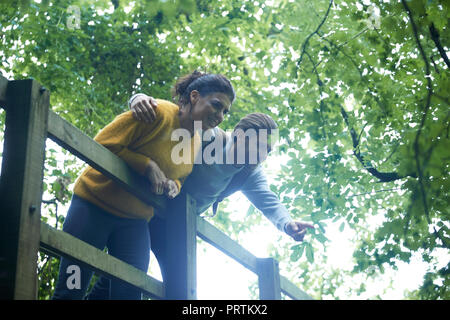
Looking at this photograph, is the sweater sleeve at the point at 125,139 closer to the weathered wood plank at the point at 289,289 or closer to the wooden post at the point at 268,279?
the wooden post at the point at 268,279

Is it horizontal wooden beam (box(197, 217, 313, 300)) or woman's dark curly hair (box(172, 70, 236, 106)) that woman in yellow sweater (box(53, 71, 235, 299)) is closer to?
woman's dark curly hair (box(172, 70, 236, 106))

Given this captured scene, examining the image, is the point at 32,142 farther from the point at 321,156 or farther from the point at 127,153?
the point at 321,156

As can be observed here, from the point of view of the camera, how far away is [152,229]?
2.85m

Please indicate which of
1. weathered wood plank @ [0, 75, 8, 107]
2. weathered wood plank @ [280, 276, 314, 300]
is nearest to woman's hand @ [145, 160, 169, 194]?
weathered wood plank @ [0, 75, 8, 107]

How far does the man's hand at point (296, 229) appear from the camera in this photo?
3.03m

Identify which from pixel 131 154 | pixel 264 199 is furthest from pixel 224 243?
pixel 131 154

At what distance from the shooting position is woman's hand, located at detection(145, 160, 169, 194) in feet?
7.75

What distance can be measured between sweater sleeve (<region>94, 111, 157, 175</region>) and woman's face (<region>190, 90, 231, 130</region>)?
1.02 feet

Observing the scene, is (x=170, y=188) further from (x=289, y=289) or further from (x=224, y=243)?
(x=289, y=289)

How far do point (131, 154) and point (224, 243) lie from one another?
1006mm

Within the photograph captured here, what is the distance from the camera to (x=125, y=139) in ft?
7.75

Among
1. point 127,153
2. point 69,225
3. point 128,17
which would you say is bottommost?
point 69,225

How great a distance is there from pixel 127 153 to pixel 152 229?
24.6 inches
